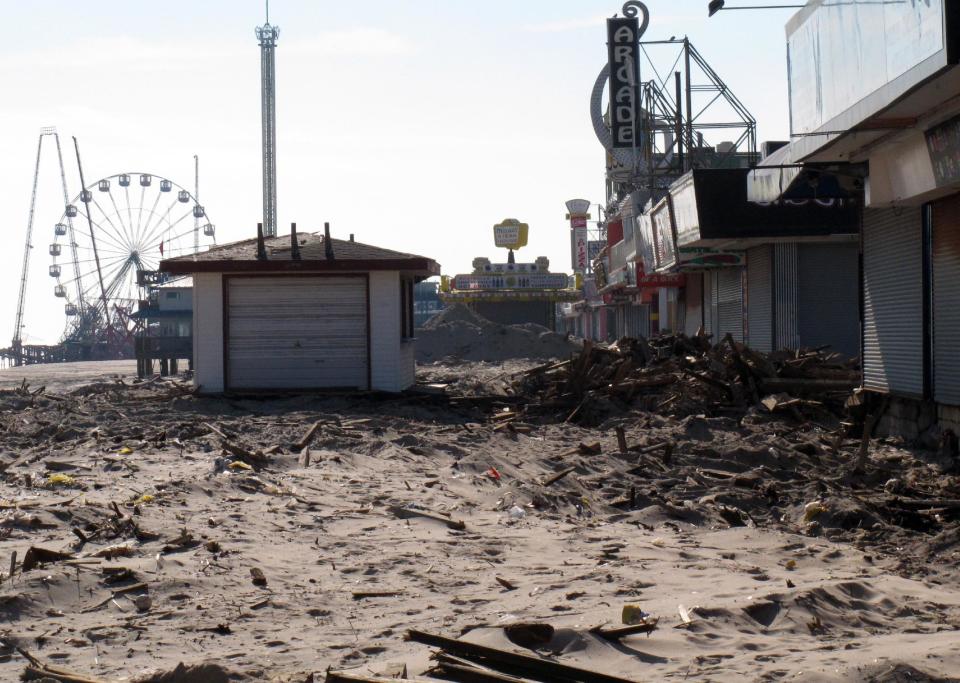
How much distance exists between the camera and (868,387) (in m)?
14.6

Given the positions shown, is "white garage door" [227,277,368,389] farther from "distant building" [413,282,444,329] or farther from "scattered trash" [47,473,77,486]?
"distant building" [413,282,444,329]

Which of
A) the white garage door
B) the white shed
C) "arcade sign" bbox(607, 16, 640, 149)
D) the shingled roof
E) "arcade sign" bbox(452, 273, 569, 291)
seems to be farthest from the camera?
"arcade sign" bbox(452, 273, 569, 291)

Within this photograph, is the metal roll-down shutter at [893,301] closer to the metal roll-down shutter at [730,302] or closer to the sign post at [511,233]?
the metal roll-down shutter at [730,302]

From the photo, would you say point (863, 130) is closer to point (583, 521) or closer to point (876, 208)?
point (876, 208)

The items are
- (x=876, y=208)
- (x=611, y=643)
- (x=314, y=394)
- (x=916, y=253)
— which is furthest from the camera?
(x=314, y=394)

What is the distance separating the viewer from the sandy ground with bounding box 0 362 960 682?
5.33 metres

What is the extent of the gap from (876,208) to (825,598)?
30.4 ft

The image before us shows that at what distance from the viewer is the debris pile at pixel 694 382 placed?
1620 cm

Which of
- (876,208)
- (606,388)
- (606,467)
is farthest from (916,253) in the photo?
(606,388)

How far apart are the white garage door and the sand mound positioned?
78.9ft

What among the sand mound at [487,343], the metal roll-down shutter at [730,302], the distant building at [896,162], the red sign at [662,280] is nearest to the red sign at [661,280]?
the red sign at [662,280]

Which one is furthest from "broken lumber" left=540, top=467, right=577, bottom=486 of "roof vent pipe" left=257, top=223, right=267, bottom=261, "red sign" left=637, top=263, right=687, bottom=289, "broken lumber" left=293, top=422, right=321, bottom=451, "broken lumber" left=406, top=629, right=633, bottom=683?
"red sign" left=637, top=263, right=687, bottom=289

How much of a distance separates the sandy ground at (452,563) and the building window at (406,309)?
931 cm

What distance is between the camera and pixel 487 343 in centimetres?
4994
